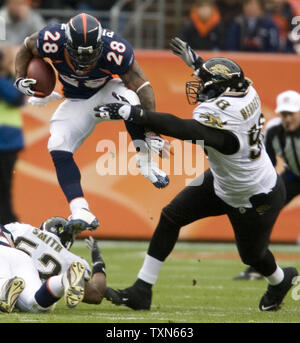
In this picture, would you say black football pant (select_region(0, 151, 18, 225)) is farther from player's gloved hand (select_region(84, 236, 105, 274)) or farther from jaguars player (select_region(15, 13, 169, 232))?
player's gloved hand (select_region(84, 236, 105, 274))

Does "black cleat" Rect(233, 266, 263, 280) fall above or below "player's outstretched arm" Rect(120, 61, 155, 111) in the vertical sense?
below

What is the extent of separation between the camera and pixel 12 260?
5973 millimetres

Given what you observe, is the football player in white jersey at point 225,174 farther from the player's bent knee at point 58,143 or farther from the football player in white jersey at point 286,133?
the football player in white jersey at point 286,133

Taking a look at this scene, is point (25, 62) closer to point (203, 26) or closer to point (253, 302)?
point (253, 302)

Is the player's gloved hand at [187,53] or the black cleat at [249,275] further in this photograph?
the black cleat at [249,275]

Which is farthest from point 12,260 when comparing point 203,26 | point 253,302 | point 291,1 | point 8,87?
point 291,1

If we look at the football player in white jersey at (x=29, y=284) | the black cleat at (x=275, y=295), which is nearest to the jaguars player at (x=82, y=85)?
the football player in white jersey at (x=29, y=284)

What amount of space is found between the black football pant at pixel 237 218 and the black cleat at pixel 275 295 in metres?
0.15

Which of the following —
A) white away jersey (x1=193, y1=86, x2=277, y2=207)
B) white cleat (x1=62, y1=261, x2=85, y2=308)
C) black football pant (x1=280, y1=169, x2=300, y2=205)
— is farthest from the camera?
black football pant (x1=280, y1=169, x2=300, y2=205)

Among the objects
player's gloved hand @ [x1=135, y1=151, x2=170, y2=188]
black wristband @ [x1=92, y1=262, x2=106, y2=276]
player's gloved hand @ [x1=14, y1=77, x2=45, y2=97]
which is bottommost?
black wristband @ [x1=92, y1=262, x2=106, y2=276]

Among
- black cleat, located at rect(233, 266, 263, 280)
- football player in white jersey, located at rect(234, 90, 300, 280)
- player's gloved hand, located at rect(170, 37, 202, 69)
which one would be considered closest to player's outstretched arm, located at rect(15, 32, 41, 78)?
player's gloved hand, located at rect(170, 37, 202, 69)

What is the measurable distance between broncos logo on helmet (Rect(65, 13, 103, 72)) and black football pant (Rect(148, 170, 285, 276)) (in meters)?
1.14

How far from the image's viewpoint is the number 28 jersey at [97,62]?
647 centimetres

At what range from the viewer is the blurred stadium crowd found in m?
11.7
